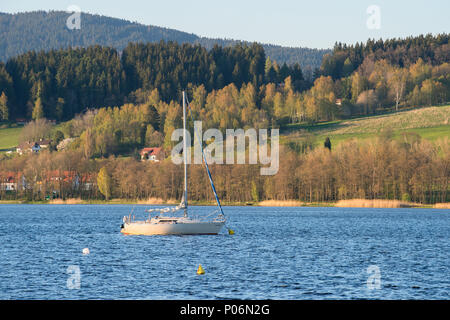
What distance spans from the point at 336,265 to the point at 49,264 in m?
22.8

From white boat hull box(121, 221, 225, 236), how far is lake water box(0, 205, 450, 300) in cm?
88

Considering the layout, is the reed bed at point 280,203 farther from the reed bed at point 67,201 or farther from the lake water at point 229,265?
the lake water at point 229,265

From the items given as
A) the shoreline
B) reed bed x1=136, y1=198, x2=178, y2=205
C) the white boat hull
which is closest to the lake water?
the white boat hull

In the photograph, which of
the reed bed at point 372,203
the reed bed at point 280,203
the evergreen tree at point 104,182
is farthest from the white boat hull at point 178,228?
the evergreen tree at point 104,182

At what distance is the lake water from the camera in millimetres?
42206

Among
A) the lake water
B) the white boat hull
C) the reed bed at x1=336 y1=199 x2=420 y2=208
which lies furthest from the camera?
the reed bed at x1=336 y1=199 x2=420 y2=208

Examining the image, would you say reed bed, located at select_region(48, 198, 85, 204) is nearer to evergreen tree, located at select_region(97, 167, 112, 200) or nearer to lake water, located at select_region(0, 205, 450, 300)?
evergreen tree, located at select_region(97, 167, 112, 200)

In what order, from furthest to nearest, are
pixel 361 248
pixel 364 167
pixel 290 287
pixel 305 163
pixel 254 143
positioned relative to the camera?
1. pixel 254 143
2. pixel 305 163
3. pixel 364 167
4. pixel 361 248
5. pixel 290 287

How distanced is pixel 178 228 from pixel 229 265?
21062 millimetres

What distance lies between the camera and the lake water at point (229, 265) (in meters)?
42.2

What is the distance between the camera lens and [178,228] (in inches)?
2923
